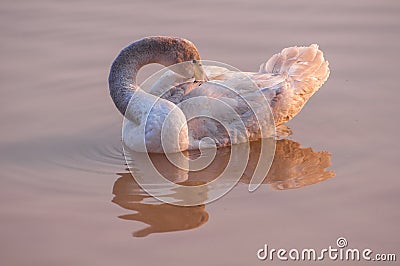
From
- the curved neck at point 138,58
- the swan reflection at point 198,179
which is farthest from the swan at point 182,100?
the swan reflection at point 198,179

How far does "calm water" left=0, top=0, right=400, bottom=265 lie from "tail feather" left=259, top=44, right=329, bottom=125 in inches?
10.6

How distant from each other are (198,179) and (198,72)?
42.5 inches

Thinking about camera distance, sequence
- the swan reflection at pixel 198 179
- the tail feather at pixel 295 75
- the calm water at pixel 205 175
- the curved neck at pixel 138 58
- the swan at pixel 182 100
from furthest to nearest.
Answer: the tail feather at pixel 295 75, the curved neck at pixel 138 58, the swan at pixel 182 100, the swan reflection at pixel 198 179, the calm water at pixel 205 175

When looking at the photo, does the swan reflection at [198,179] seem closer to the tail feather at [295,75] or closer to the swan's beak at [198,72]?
the tail feather at [295,75]

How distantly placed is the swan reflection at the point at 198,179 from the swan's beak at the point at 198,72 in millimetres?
704

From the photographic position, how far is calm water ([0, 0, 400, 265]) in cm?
580

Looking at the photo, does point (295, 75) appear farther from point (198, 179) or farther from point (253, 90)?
point (198, 179)

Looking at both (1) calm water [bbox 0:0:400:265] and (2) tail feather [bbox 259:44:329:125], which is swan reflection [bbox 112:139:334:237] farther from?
(2) tail feather [bbox 259:44:329:125]

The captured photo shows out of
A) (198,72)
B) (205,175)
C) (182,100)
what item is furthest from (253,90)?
(205,175)

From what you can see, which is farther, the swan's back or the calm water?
the swan's back

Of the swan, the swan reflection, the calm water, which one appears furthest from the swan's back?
the calm water

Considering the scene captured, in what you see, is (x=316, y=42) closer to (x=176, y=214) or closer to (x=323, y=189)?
(x=323, y=189)

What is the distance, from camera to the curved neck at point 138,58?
24.0ft

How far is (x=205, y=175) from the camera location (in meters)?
7.01
